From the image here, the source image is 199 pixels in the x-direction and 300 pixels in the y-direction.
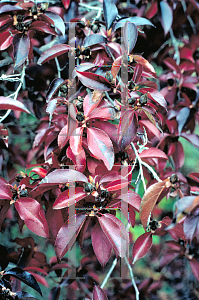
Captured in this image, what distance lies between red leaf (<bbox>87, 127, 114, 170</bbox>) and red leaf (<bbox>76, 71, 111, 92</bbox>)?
9cm

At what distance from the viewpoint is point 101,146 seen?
595 mm

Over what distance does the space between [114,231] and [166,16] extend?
0.82 m

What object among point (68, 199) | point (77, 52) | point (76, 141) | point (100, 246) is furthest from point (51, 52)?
point (100, 246)

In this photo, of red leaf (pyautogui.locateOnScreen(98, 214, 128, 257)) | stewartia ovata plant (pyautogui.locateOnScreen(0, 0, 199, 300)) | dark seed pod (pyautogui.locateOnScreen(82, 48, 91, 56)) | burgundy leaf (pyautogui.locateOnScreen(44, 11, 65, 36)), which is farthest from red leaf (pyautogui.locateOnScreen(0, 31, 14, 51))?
red leaf (pyautogui.locateOnScreen(98, 214, 128, 257))

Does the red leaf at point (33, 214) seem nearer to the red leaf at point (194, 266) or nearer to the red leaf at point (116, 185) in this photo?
the red leaf at point (116, 185)

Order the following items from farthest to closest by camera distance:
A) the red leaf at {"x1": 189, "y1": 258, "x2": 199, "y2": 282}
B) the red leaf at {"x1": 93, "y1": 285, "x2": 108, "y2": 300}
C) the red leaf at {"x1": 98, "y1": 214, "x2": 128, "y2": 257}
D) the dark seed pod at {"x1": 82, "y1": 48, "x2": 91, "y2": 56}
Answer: the red leaf at {"x1": 189, "y1": 258, "x2": 199, "y2": 282} < the dark seed pod at {"x1": 82, "y1": 48, "x2": 91, "y2": 56} < the red leaf at {"x1": 93, "y1": 285, "x2": 108, "y2": 300} < the red leaf at {"x1": 98, "y1": 214, "x2": 128, "y2": 257}

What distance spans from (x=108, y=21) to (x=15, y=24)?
0.28 metres

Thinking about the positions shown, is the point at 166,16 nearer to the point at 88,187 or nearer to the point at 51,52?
A: the point at 51,52

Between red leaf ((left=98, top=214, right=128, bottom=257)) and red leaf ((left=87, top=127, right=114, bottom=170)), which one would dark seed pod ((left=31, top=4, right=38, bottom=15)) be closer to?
red leaf ((left=87, top=127, right=114, bottom=170))

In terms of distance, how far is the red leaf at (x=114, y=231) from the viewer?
0.56 metres

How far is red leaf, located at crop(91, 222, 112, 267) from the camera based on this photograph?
63 cm

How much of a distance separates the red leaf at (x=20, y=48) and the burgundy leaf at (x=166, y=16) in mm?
505

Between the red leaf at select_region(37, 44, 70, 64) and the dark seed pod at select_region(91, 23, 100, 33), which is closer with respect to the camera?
the red leaf at select_region(37, 44, 70, 64)

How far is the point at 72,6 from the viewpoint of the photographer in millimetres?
961
